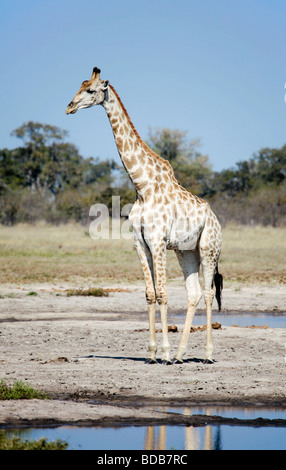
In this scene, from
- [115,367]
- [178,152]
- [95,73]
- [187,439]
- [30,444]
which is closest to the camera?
[30,444]

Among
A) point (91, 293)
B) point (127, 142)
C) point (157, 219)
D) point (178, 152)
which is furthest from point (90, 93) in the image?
point (178, 152)

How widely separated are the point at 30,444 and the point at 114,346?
18.3 ft

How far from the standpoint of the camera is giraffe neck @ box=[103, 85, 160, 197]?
33.2 feet

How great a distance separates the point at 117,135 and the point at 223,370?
337 cm

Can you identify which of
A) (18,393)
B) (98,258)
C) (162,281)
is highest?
(162,281)

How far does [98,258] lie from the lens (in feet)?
91.6

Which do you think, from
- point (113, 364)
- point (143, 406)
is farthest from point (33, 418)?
point (113, 364)

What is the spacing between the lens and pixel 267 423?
6.97 m

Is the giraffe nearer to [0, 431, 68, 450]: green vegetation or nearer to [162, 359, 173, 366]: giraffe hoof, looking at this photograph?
[162, 359, 173, 366]: giraffe hoof

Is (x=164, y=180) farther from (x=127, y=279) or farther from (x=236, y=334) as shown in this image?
(x=127, y=279)

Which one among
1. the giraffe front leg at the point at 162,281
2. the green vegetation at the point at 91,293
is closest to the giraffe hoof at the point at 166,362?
the giraffe front leg at the point at 162,281

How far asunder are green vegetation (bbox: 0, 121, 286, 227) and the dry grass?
30.7 feet

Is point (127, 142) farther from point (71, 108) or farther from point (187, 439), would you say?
point (187, 439)

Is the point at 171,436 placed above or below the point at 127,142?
below
